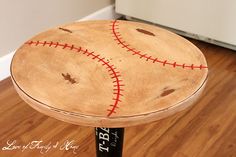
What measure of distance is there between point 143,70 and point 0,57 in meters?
1.03

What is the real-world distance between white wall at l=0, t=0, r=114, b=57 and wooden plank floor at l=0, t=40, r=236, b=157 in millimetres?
229

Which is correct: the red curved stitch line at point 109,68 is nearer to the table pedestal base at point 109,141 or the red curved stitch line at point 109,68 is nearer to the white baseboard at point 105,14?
the table pedestal base at point 109,141

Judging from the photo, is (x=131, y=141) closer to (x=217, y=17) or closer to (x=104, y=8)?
(x=217, y=17)

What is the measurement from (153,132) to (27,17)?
0.81m

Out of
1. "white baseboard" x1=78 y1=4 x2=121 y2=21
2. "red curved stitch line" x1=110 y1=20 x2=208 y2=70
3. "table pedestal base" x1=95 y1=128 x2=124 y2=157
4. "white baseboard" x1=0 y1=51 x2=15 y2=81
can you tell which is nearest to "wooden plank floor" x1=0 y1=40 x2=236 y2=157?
"white baseboard" x1=0 y1=51 x2=15 y2=81

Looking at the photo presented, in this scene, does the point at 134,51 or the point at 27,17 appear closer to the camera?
the point at 134,51

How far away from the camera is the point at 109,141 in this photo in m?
0.90

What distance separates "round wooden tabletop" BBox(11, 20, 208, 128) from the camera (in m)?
0.70

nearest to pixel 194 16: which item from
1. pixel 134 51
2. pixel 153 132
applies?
pixel 153 132

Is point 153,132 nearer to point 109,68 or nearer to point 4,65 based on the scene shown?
point 109,68

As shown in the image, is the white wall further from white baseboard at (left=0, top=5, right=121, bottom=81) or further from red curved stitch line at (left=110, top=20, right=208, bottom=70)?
red curved stitch line at (left=110, top=20, right=208, bottom=70)

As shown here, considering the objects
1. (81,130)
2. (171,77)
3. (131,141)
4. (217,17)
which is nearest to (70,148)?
(81,130)

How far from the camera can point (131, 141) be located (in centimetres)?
138

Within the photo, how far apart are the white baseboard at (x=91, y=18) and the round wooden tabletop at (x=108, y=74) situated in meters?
0.76
